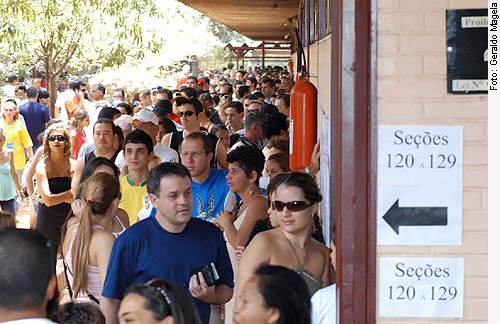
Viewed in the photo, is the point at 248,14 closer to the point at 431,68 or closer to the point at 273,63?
the point at 431,68

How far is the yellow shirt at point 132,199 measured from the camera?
7.45 metres

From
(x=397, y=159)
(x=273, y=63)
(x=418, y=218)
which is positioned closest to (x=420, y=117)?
(x=397, y=159)

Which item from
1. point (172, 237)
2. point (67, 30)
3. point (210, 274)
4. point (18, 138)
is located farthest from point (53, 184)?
point (67, 30)

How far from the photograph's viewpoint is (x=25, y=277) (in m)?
3.51

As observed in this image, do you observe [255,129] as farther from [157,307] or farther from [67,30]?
[67,30]

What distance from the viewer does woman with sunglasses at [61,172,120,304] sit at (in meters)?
5.50

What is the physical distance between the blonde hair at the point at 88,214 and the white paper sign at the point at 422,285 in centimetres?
212

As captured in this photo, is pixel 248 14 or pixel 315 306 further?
pixel 248 14

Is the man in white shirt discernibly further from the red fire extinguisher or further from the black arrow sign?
the red fire extinguisher

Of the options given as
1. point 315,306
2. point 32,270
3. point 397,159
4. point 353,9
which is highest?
point 353,9

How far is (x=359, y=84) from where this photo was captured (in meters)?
4.13

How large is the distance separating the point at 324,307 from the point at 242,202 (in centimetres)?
270

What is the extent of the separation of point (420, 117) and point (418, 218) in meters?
0.48
